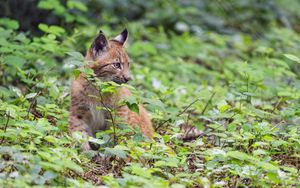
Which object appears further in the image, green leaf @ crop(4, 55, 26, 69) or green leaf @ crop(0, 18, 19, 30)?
green leaf @ crop(0, 18, 19, 30)

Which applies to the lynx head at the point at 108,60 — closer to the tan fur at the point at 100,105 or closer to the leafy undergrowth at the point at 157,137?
the tan fur at the point at 100,105

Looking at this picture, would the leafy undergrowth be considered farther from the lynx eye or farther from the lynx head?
the lynx eye

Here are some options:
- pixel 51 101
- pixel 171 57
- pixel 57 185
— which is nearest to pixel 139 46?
pixel 171 57

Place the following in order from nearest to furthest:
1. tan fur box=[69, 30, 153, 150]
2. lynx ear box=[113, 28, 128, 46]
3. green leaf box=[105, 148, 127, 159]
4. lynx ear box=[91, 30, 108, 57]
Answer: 1. green leaf box=[105, 148, 127, 159]
2. tan fur box=[69, 30, 153, 150]
3. lynx ear box=[91, 30, 108, 57]
4. lynx ear box=[113, 28, 128, 46]

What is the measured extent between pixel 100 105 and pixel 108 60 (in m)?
0.56

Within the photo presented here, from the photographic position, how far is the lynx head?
24.9ft

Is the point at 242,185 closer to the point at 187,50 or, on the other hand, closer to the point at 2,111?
the point at 2,111

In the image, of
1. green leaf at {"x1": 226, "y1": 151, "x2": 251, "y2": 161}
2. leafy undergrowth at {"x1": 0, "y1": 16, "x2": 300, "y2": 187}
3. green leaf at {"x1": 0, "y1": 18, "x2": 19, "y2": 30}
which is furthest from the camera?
green leaf at {"x1": 0, "y1": 18, "x2": 19, "y2": 30}

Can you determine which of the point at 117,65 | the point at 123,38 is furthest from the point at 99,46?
the point at 123,38

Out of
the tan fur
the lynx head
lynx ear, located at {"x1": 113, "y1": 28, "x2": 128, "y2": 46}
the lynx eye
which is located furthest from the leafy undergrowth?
lynx ear, located at {"x1": 113, "y1": 28, "x2": 128, "y2": 46}

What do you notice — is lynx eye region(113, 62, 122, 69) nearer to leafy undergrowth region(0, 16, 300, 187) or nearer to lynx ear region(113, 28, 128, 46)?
lynx ear region(113, 28, 128, 46)

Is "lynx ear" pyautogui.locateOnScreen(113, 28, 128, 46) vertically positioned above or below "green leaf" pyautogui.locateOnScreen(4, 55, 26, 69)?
above

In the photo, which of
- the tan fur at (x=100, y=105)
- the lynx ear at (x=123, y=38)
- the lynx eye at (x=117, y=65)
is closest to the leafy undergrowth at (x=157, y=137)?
the tan fur at (x=100, y=105)

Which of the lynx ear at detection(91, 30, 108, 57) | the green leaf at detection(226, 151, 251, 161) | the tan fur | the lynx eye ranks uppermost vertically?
the lynx ear at detection(91, 30, 108, 57)
